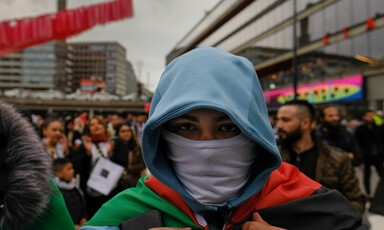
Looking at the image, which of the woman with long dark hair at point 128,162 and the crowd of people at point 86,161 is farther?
the woman with long dark hair at point 128,162

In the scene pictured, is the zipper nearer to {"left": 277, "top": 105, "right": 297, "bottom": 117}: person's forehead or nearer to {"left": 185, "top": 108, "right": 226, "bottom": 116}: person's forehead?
{"left": 185, "top": 108, "right": 226, "bottom": 116}: person's forehead

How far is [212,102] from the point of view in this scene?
3.43ft

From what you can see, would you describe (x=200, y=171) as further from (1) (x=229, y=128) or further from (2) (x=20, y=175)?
(2) (x=20, y=175)

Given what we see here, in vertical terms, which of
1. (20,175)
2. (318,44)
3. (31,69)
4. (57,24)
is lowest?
(20,175)

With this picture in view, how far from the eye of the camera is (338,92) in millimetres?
18391

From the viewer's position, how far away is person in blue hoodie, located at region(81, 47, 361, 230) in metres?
1.15

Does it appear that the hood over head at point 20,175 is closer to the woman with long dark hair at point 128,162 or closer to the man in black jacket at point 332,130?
the woman with long dark hair at point 128,162

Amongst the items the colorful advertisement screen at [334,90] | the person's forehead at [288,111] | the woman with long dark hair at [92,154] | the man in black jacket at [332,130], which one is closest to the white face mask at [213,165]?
the person's forehead at [288,111]

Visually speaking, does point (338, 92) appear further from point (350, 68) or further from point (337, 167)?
point (337, 167)

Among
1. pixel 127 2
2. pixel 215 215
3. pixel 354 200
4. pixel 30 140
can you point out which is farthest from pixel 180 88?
pixel 127 2

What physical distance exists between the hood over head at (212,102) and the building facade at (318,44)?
4256 millimetres

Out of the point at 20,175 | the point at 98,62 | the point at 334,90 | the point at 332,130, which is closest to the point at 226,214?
the point at 20,175

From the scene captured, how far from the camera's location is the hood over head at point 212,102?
1.07 m

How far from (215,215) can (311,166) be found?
175cm
